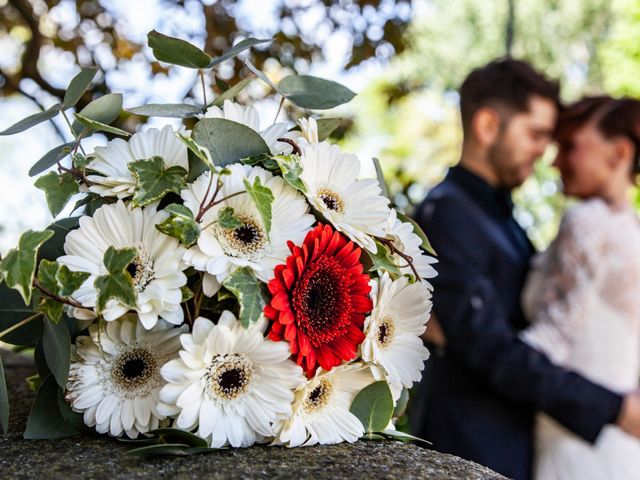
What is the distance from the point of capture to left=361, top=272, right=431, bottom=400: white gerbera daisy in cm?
78

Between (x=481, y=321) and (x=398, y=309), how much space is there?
5.28 ft

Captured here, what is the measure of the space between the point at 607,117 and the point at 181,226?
2.63 metres

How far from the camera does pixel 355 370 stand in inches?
30.9

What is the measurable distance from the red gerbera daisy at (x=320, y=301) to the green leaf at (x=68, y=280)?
18cm

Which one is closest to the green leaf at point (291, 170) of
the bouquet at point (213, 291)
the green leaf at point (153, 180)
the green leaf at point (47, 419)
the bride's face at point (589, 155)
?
the bouquet at point (213, 291)

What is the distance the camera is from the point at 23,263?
2.10 ft

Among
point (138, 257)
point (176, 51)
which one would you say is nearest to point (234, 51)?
point (176, 51)

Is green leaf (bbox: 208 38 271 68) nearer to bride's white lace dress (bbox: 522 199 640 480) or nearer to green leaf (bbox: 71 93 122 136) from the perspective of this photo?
green leaf (bbox: 71 93 122 136)

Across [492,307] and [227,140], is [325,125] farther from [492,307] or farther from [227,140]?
[492,307]

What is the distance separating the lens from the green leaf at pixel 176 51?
2.68 ft

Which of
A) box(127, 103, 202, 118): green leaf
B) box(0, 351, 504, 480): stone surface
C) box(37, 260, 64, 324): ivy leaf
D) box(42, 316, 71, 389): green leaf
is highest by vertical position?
box(127, 103, 202, 118): green leaf

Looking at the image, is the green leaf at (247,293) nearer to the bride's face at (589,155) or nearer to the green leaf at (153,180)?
the green leaf at (153,180)

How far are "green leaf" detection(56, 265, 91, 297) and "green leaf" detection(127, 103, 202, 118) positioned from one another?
0.73ft

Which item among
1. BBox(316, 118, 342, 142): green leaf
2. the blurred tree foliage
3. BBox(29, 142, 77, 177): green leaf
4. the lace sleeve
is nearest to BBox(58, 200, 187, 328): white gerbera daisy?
BBox(29, 142, 77, 177): green leaf
